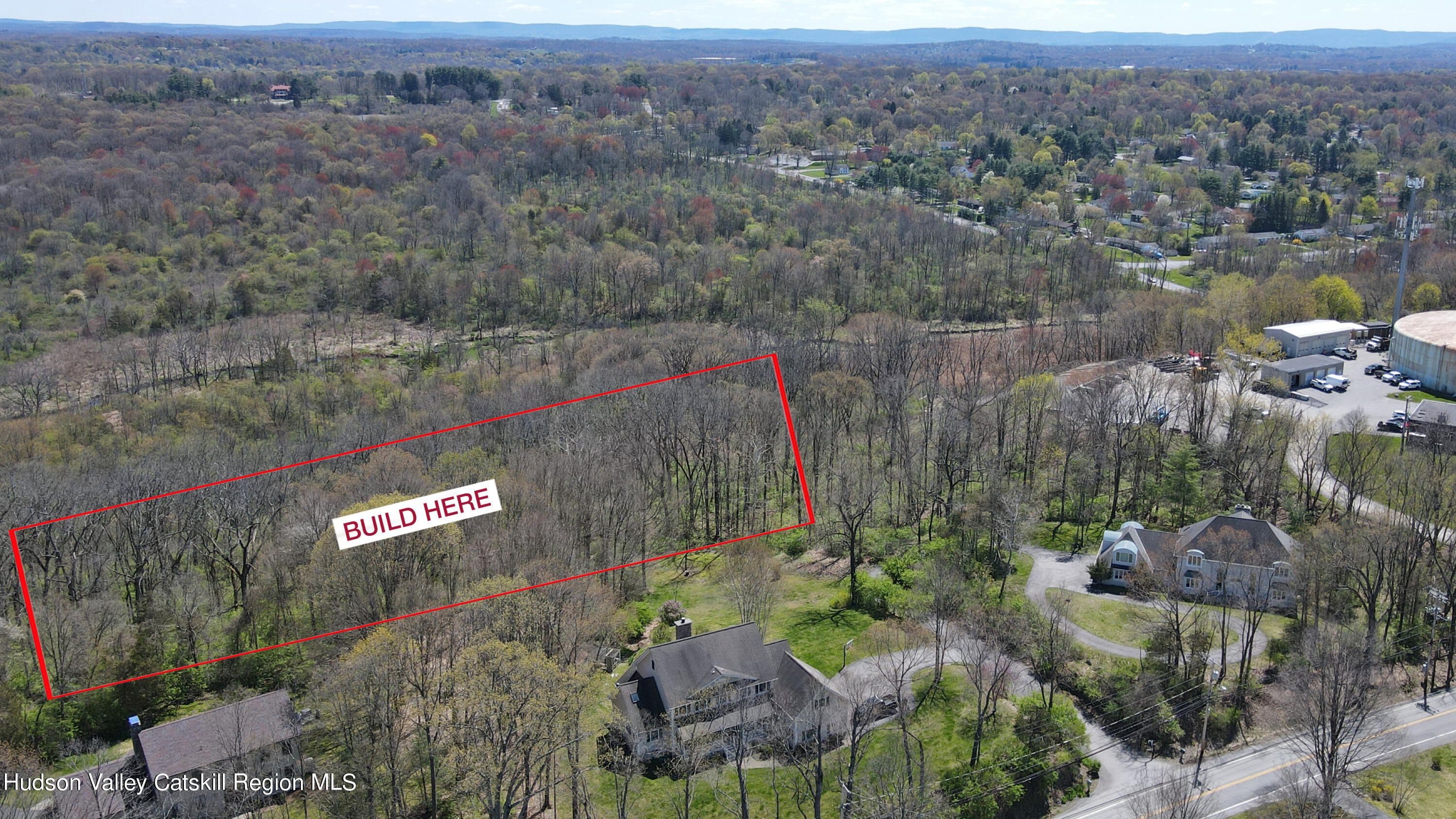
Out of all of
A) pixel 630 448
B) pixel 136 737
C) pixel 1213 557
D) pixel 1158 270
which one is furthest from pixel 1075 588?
pixel 1158 270

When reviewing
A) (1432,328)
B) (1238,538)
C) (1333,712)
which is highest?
(1432,328)

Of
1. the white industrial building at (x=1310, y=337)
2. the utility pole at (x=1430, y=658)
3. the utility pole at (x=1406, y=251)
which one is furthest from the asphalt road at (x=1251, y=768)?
the utility pole at (x=1406, y=251)

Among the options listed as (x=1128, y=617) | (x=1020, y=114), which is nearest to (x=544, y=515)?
(x=1128, y=617)

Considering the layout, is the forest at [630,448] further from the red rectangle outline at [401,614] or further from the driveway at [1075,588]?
the driveway at [1075,588]

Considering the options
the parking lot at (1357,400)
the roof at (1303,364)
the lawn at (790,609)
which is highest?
the roof at (1303,364)

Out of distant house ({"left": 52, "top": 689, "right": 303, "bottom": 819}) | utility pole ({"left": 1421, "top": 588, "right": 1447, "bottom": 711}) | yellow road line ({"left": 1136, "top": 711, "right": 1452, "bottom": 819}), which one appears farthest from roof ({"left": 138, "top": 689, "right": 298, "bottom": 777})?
utility pole ({"left": 1421, "top": 588, "right": 1447, "bottom": 711})

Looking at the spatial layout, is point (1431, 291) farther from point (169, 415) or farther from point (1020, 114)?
point (1020, 114)

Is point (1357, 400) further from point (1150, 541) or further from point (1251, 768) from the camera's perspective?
point (1251, 768)
